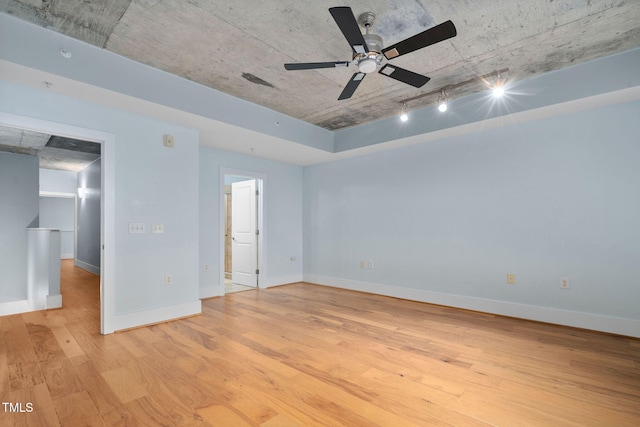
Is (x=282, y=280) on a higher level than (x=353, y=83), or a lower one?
lower

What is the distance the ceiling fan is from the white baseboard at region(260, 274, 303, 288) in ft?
12.7

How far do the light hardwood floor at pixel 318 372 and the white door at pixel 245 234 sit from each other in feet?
6.34

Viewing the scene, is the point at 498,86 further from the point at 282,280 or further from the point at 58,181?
the point at 58,181

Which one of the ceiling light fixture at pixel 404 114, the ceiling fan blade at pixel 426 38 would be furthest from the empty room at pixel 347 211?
the ceiling light fixture at pixel 404 114

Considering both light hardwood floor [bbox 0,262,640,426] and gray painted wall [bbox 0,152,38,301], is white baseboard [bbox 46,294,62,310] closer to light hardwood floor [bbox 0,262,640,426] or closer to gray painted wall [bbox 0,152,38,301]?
light hardwood floor [bbox 0,262,640,426]

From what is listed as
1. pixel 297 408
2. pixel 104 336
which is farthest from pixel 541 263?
pixel 104 336

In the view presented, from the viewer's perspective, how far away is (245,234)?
5.80 meters

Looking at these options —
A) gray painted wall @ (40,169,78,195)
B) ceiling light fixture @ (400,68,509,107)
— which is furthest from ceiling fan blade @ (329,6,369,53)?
gray painted wall @ (40,169,78,195)

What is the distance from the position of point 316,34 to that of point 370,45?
518 millimetres

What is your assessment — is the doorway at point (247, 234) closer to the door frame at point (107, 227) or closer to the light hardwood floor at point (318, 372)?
the light hardwood floor at point (318, 372)

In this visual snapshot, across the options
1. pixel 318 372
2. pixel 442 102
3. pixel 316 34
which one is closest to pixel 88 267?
pixel 318 372

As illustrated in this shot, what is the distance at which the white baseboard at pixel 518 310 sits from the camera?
3.10 m

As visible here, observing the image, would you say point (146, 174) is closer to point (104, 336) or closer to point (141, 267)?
point (141, 267)

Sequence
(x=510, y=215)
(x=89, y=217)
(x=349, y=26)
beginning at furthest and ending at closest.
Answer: (x=89, y=217) < (x=510, y=215) < (x=349, y=26)
